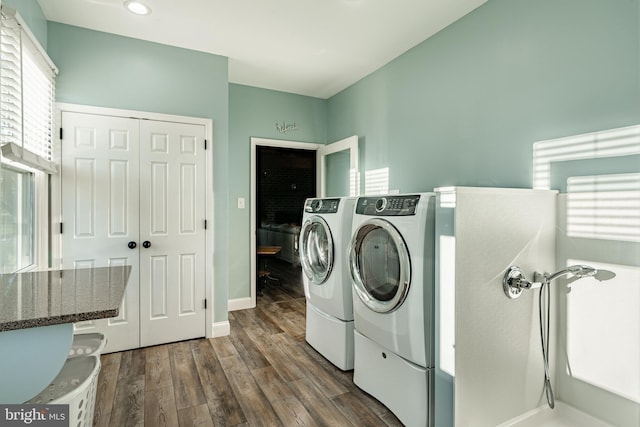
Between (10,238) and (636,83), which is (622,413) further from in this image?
(10,238)

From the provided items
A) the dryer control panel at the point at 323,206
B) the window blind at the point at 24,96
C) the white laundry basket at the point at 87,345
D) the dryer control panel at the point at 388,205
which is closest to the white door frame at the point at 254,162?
the dryer control panel at the point at 323,206

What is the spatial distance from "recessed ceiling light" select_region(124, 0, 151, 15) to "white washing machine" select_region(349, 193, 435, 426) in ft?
6.65

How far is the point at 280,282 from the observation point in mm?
4801

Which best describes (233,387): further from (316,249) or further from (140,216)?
(140,216)

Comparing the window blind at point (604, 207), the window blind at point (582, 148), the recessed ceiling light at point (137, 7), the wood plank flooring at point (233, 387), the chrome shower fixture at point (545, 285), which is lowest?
the wood plank flooring at point (233, 387)

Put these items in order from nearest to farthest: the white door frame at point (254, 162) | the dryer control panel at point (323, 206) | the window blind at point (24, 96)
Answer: the window blind at point (24, 96) < the dryer control panel at point (323, 206) < the white door frame at point (254, 162)

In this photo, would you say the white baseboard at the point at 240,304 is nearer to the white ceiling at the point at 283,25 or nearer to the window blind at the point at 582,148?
the white ceiling at the point at 283,25

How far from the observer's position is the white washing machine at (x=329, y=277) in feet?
7.73

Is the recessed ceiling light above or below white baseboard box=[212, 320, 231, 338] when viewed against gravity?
above

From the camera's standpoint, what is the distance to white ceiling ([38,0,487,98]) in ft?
7.66

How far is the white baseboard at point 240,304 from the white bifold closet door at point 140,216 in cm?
80

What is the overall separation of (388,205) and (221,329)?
206cm

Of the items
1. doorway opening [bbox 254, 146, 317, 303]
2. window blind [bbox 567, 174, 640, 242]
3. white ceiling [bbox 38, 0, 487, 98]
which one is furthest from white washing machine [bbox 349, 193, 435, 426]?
doorway opening [bbox 254, 146, 317, 303]

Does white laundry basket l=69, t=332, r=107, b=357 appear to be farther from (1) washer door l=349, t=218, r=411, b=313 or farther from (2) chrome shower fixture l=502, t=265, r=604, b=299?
(2) chrome shower fixture l=502, t=265, r=604, b=299
